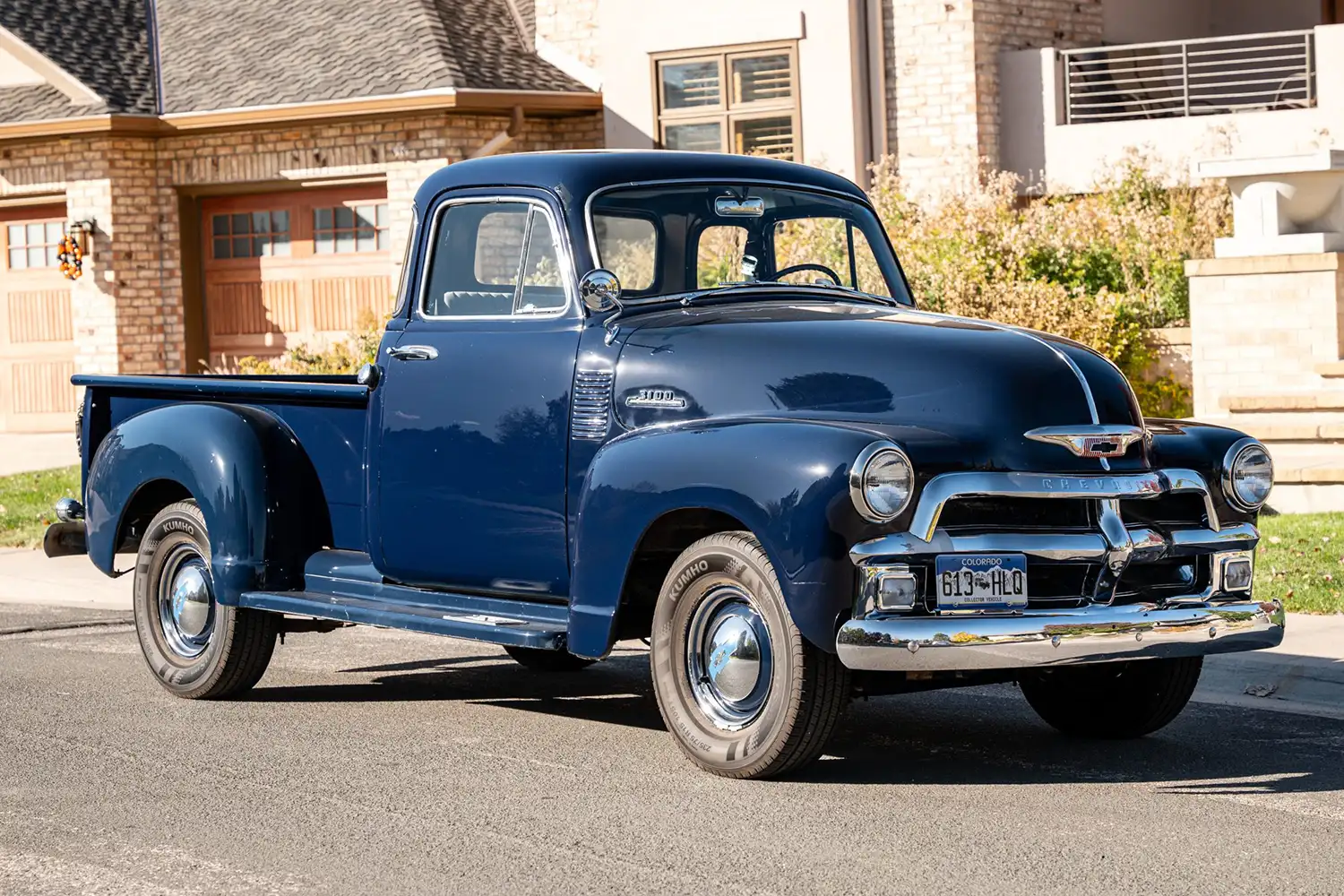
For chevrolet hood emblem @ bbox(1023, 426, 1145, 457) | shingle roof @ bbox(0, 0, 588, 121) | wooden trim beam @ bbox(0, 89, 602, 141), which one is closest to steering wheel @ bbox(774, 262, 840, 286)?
chevrolet hood emblem @ bbox(1023, 426, 1145, 457)

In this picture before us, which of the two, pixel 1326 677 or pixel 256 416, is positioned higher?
pixel 256 416

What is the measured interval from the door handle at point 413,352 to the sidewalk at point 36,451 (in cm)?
1232

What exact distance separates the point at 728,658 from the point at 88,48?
18670 millimetres

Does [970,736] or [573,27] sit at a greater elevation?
[573,27]

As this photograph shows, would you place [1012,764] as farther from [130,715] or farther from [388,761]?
[130,715]

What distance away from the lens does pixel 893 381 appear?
6.69m

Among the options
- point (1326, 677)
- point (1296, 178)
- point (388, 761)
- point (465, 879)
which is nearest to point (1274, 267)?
point (1296, 178)

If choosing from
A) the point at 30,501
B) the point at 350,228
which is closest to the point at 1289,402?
the point at 30,501

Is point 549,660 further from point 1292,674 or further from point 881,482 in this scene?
point 881,482

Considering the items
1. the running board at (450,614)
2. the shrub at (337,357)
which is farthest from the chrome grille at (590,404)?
the shrub at (337,357)

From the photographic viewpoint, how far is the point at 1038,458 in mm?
6500

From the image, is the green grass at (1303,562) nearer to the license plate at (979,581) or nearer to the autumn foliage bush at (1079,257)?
the autumn foliage bush at (1079,257)

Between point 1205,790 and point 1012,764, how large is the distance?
73 centimetres

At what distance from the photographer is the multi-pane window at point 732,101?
71.6 ft
